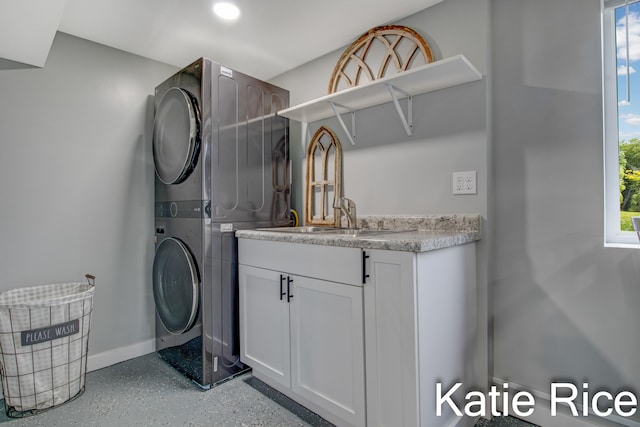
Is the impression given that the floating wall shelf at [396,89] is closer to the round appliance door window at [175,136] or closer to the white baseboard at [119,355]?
the round appliance door window at [175,136]

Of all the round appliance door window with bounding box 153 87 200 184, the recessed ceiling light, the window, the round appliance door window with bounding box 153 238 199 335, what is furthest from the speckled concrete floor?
the recessed ceiling light

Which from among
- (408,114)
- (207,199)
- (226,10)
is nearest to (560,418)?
(408,114)

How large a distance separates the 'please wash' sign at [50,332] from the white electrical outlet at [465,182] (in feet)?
7.16

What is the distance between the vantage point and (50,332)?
179 centimetres

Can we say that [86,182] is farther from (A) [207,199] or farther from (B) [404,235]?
(B) [404,235]

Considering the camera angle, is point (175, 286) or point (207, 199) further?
point (175, 286)

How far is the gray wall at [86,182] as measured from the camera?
1.98 metres

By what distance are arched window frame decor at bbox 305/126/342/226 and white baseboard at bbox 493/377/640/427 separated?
141 cm

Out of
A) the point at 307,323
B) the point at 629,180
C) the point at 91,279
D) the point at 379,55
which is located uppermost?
the point at 379,55

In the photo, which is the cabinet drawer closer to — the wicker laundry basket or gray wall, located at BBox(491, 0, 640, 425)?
gray wall, located at BBox(491, 0, 640, 425)

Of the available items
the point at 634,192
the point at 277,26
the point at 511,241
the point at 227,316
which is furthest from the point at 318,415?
the point at 277,26

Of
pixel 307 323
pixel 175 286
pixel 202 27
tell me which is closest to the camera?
pixel 307 323

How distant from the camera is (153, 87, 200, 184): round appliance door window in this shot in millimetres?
2002

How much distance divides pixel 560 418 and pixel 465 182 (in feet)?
3.83
